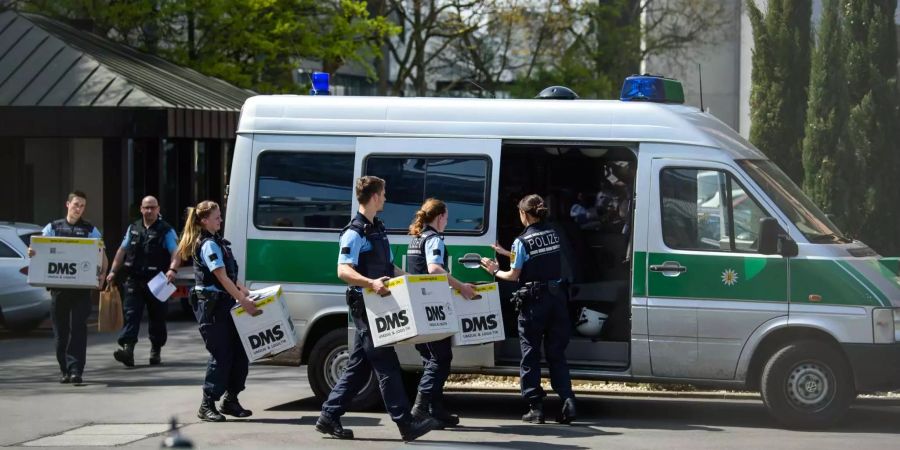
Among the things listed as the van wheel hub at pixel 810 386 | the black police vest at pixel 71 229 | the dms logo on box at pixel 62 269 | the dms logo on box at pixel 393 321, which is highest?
the black police vest at pixel 71 229

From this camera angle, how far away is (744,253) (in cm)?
1029

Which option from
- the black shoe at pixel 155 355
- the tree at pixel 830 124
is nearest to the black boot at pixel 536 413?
the black shoe at pixel 155 355

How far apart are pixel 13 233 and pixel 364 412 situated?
8.29 meters

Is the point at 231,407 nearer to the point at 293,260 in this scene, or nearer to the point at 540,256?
the point at 293,260

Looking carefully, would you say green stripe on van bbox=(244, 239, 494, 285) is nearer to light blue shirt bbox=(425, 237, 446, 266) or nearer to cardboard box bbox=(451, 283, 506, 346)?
cardboard box bbox=(451, 283, 506, 346)

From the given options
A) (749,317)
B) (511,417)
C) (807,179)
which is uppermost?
(807,179)

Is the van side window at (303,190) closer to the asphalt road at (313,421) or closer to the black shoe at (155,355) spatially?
the asphalt road at (313,421)

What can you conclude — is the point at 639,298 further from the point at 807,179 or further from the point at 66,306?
the point at 807,179

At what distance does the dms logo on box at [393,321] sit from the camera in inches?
363

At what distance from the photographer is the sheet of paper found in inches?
547

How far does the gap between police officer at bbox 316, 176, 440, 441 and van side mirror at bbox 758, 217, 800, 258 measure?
277 centimetres

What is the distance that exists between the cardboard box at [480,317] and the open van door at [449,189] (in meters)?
0.38

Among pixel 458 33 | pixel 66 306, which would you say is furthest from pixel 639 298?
pixel 458 33

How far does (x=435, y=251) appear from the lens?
383 inches
